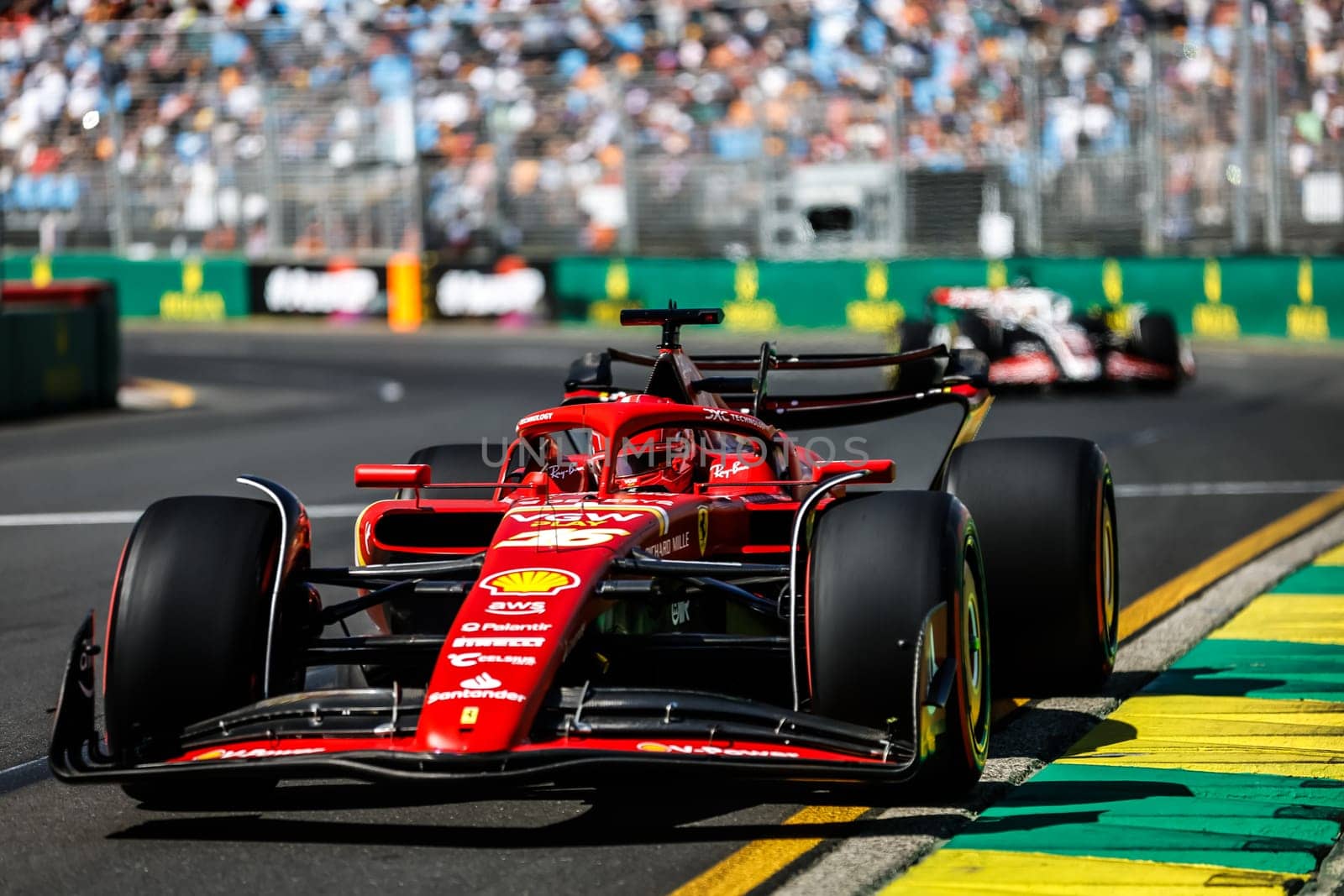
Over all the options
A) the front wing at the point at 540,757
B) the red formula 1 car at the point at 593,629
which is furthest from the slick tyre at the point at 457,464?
the front wing at the point at 540,757

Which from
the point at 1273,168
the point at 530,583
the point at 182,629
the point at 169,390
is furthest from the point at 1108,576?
the point at 1273,168

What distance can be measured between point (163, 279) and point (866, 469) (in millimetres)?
27158

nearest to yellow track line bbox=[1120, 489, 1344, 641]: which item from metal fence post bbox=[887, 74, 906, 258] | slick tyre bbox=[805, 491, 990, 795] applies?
slick tyre bbox=[805, 491, 990, 795]

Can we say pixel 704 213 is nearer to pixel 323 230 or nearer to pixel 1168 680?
pixel 323 230

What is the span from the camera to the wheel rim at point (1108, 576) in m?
6.32

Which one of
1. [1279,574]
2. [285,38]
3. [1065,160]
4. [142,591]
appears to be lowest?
[1279,574]

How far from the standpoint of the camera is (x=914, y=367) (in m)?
8.92

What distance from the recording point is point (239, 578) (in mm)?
4891

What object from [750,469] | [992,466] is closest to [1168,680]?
[992,466]

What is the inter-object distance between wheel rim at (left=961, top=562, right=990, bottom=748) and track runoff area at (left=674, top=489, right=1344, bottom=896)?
191 mm

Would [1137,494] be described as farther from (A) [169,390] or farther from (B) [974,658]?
(A) [169,390]

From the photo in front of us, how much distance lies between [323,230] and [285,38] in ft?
12.8

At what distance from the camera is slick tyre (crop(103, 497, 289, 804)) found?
477cm

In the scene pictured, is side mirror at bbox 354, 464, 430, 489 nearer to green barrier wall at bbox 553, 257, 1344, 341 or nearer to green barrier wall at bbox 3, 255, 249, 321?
green barrier wall at bbox 553, 257, 1344, 341
